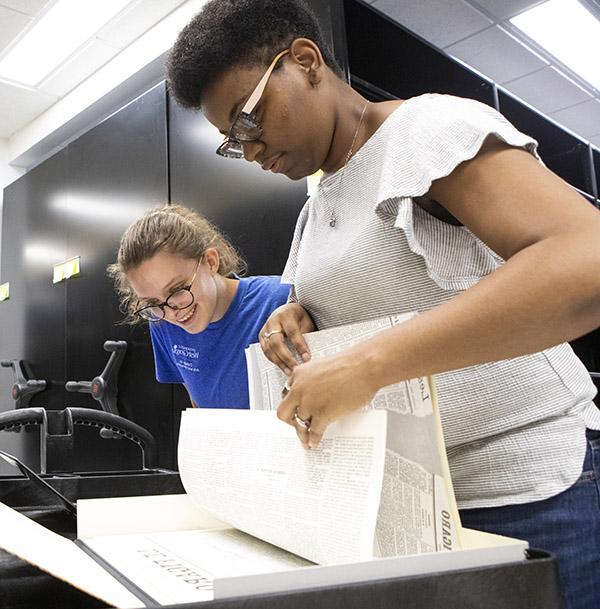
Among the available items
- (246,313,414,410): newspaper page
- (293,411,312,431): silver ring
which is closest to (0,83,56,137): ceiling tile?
(246,313,414,410): newspaper page

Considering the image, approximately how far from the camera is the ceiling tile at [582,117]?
4.46m

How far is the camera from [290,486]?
1.70 ft

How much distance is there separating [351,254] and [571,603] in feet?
1.34

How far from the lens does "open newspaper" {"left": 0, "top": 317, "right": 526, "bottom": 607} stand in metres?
0.34

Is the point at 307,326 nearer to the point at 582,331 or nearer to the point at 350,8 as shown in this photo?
the point at 582,331

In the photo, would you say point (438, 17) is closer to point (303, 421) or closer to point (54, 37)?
point (54, 37)

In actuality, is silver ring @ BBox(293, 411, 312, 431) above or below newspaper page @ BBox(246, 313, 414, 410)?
below

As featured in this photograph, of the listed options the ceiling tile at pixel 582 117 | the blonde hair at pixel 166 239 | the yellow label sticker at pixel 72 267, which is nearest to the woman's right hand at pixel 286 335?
the blonde hair at pixel 166 239

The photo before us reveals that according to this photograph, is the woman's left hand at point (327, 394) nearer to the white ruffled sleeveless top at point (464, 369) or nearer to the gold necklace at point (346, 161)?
the white ruffled sleeveless top at point (464, 369)

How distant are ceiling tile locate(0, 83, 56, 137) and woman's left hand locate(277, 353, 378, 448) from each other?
12.4 ft

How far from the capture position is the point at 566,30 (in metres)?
3.43

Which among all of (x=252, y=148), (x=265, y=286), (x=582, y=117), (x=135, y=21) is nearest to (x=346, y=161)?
(x=252, y=148)

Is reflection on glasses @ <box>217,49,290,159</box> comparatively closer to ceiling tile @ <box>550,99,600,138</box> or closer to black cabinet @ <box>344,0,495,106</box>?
black cabinet @ <box>344,0,495,106</box>

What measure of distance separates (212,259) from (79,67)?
2.47 m
